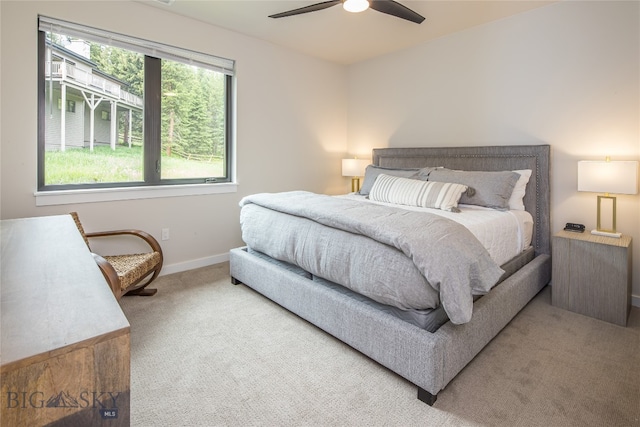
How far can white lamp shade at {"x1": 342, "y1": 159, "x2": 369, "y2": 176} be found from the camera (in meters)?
4.45

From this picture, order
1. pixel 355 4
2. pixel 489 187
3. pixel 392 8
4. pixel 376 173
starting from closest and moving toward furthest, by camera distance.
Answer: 1. pixel 355 4
2. pixel 392 8
3. pixel 489 187
4. pixel 376 173

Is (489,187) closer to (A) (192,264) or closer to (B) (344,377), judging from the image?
(B) (344,377)

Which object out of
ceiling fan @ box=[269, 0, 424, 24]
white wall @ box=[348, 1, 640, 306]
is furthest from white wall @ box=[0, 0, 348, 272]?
ceiling fan @ box=[269, 0, 424, 24]

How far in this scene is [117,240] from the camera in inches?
118

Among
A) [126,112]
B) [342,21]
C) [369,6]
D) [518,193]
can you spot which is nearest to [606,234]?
[518,193]

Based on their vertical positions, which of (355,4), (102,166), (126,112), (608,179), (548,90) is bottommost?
(608,179)

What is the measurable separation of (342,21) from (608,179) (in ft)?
8.64

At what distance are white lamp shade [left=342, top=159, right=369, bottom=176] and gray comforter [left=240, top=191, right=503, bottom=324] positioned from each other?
2056mm

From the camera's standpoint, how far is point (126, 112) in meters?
3.09

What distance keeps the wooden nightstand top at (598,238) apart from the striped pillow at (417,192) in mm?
837

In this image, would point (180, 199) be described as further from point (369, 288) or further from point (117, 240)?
point (369, 288)

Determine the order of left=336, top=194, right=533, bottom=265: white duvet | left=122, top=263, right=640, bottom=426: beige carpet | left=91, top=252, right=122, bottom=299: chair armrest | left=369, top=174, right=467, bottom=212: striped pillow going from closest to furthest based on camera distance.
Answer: left=122, top=263, right=640, bottom=426: beige carpet < left=91, top=252, right=122, bottom=299: chair armrest < left=336, top=194, right=533, bottom=265: white duvet < left=369, top=174, right=467, bottom=212: striped pillow

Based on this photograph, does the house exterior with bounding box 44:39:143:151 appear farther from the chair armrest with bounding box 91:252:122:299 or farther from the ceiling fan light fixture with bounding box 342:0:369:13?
the ceiling fan light fixture with bounding box 342:0:369:13

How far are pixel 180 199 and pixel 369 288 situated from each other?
2.37m
